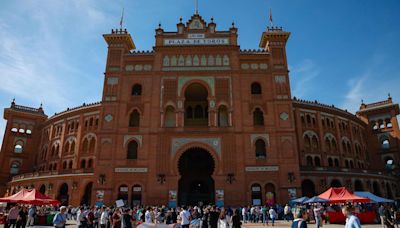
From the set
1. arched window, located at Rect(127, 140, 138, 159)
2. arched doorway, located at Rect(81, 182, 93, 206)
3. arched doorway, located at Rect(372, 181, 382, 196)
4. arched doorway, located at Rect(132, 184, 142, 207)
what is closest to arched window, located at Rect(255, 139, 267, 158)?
arched doorway, located at Rect(132, 184, 142, 207)

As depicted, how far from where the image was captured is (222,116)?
3538 cm

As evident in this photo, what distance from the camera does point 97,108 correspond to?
45.9 m

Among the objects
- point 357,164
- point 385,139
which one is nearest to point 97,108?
point 357,164

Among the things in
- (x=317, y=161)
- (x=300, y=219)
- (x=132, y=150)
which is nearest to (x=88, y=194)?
(x=132, y=150)

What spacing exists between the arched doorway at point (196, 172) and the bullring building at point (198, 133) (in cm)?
12

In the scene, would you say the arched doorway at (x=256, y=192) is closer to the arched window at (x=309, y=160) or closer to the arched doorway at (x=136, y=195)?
the arched doorway at (x=136, y=195)

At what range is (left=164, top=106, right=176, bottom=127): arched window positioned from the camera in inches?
1380

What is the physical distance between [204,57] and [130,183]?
1701 centimetres

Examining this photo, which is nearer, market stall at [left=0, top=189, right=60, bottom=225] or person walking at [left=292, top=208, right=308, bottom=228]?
person walking at [left=292, top=208, right=308, bottom=228]

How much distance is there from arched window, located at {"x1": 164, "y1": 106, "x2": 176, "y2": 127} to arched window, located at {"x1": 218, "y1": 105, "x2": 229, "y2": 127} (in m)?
5.40

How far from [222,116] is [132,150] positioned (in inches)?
442

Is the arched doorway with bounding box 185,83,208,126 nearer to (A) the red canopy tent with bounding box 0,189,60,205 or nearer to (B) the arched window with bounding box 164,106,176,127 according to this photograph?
(B) the arched window with bounding box 164,106,176,127

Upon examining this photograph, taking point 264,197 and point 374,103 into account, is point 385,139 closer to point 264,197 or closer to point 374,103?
point 374,103

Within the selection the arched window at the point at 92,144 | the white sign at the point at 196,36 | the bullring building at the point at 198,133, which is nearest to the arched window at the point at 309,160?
the bullring building at the point at 198,133
